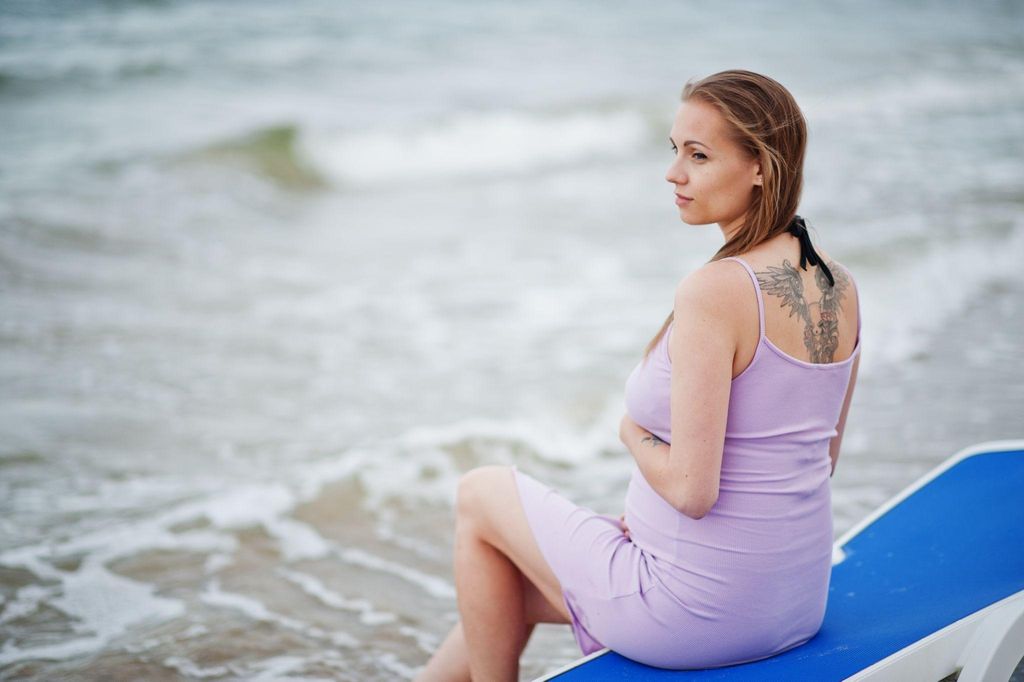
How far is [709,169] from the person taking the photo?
2.16 metres

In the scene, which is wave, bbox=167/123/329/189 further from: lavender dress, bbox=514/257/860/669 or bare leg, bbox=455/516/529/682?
lavender dress, bbox=514/257/860/669

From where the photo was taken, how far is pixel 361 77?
15188 millimetres

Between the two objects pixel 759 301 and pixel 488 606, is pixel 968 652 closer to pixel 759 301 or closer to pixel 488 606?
pixel 759 301

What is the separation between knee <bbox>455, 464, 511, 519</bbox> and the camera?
8.18 feet

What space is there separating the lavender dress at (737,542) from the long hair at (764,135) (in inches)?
7.1

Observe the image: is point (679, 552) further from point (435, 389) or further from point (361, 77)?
point (361, 77)

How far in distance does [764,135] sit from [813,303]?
1.23ft

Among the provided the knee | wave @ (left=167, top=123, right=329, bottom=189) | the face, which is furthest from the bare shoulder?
wave @ (left=167, top=123, right=329, bottom=189)

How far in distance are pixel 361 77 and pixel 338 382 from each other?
33.8 ft

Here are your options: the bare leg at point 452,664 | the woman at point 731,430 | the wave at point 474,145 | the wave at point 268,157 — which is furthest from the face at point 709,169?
the wave at point 474,145

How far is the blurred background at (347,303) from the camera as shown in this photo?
12.6 ft

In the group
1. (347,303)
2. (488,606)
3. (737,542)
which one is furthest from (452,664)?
(347,303)

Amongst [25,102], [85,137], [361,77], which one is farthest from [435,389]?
[361,77]

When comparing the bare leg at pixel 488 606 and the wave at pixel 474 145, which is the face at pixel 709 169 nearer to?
the bare leg at pixel 488 606
